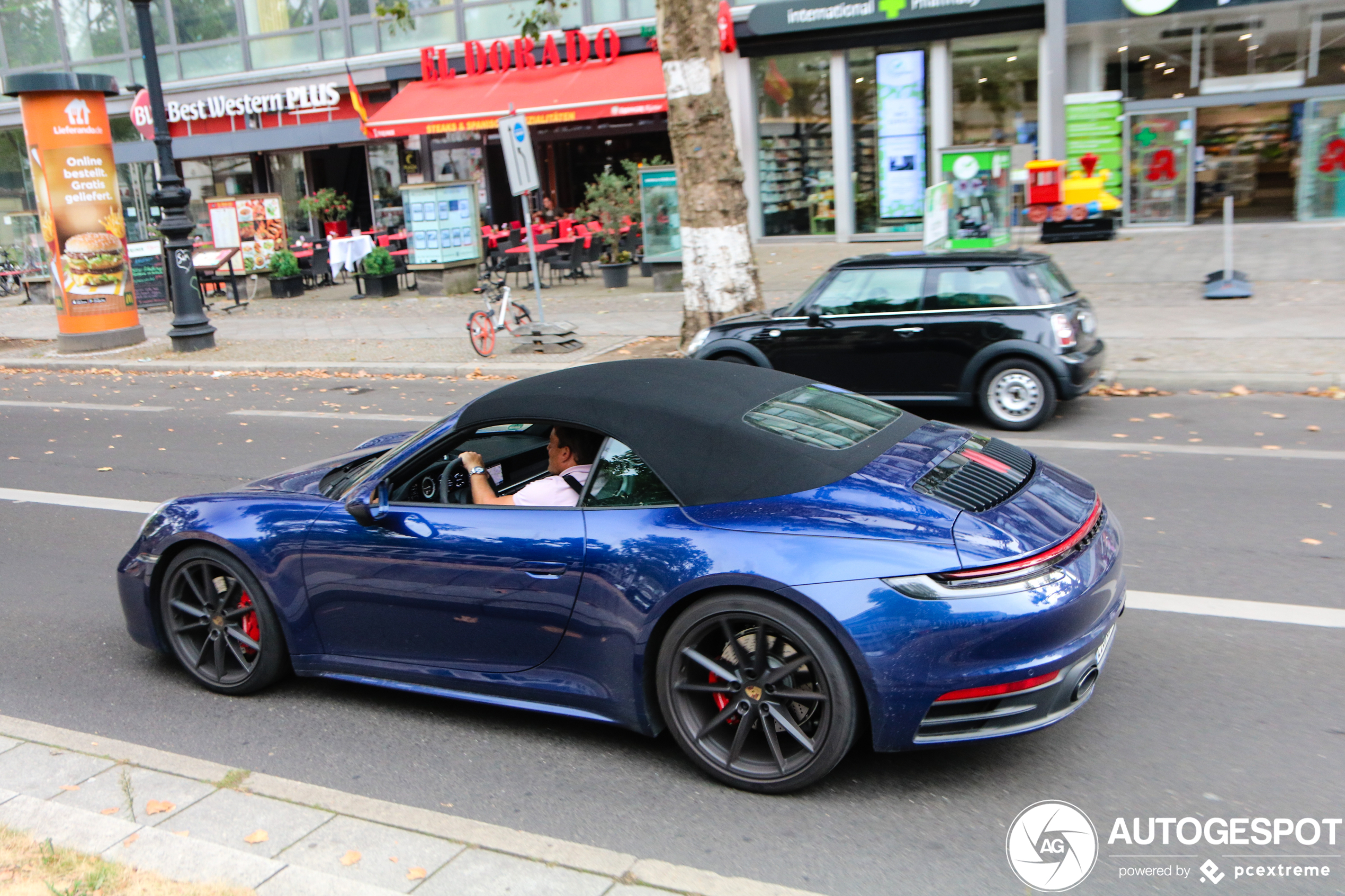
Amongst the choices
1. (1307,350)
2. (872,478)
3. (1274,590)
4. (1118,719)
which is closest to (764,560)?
(872,478)

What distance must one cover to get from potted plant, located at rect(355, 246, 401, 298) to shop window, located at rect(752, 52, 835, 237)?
8587mm

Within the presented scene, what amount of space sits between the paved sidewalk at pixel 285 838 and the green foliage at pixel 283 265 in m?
21.3

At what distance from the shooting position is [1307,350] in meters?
11.2

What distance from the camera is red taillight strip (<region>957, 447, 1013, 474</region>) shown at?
168 inches

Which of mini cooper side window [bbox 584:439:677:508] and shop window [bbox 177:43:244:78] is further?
shop window [bbox 177:43:244:78]

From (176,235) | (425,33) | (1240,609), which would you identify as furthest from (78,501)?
(425,33)

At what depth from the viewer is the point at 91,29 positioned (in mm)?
32531

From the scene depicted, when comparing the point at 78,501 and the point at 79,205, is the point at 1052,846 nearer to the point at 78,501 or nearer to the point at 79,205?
the point at 78,501

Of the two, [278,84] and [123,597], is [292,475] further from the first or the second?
[278,84]

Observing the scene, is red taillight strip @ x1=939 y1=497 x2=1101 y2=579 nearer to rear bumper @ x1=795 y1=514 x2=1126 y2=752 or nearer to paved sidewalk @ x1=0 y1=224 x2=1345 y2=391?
rear bumper @ x1=795 y1=514 x2=1126 y2=752

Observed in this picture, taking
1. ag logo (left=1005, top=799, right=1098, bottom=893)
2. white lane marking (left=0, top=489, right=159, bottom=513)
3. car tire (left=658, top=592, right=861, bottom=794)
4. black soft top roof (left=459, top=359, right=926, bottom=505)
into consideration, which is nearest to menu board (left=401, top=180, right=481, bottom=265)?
white lane marking (left=0, top=489, right=159, bottom=513)

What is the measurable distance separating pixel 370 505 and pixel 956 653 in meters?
2.28

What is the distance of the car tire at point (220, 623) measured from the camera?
15.6 feet

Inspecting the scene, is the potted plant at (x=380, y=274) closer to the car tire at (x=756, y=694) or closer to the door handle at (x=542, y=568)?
the door handle at (x=542, y=568)
